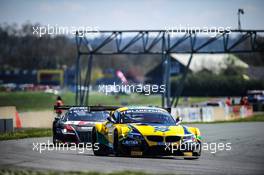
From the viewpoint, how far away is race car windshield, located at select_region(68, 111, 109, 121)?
21.7m

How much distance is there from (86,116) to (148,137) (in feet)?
19.0

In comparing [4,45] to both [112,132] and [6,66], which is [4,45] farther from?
[112,132]

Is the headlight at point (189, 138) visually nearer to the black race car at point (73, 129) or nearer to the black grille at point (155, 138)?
the black grille at point (155, 138)

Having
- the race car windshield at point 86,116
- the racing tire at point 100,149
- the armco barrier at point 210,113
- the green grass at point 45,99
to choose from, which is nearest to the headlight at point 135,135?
the racing tire at point 100,149

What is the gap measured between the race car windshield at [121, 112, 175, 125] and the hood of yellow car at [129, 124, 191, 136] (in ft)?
1.81

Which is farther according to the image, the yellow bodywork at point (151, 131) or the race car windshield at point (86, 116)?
the race car windshield at point (86, 116)

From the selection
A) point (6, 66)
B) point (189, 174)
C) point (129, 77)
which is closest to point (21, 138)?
point (189, 174)

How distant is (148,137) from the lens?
53.6ft

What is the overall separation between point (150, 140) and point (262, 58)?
40.5 meters

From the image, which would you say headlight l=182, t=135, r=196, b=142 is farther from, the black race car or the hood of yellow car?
the black race car

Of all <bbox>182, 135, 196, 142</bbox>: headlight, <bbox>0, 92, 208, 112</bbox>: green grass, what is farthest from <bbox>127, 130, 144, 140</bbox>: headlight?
<bbox>0, 92, 208, 112</bbox>: green grass

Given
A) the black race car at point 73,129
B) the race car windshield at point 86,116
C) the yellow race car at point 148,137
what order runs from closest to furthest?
the yellow race car at point 148,137
the black race car at point 73,129
the race car windshield at point 86,116

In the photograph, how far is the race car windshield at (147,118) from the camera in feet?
57.4

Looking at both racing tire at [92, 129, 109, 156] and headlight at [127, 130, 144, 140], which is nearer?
headlight at [127, 130, 144, 140]
